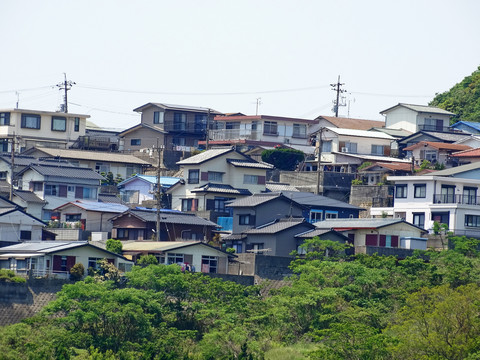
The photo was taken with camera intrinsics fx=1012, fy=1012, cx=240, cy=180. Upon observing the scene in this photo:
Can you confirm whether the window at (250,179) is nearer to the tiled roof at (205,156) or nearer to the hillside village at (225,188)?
the hillside village at (225,188)

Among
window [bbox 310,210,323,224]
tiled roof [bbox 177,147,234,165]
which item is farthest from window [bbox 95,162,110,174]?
window [bbox 310,210,323,224]

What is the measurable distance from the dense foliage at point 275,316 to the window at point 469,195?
1018cm

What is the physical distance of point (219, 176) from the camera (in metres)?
66.5

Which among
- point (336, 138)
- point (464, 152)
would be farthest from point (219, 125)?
point (464, 152)

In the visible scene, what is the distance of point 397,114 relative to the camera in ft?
270

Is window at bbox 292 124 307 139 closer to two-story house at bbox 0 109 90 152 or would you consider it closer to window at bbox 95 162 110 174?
window at bbox 95 162 110 174

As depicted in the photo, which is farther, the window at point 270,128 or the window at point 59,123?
the window at point 59,123

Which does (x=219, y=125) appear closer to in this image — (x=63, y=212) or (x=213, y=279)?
(x=63, y=212)

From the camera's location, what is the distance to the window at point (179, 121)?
264 feet

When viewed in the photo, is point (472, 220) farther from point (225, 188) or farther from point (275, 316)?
point (275, 316)

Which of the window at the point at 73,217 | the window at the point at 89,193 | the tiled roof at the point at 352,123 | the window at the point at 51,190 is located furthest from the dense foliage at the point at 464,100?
the window at the point at 73,217

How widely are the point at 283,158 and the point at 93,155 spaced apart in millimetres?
13938

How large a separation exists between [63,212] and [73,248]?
45.4 ft

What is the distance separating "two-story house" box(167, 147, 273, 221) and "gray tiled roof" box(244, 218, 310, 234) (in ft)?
30.3
